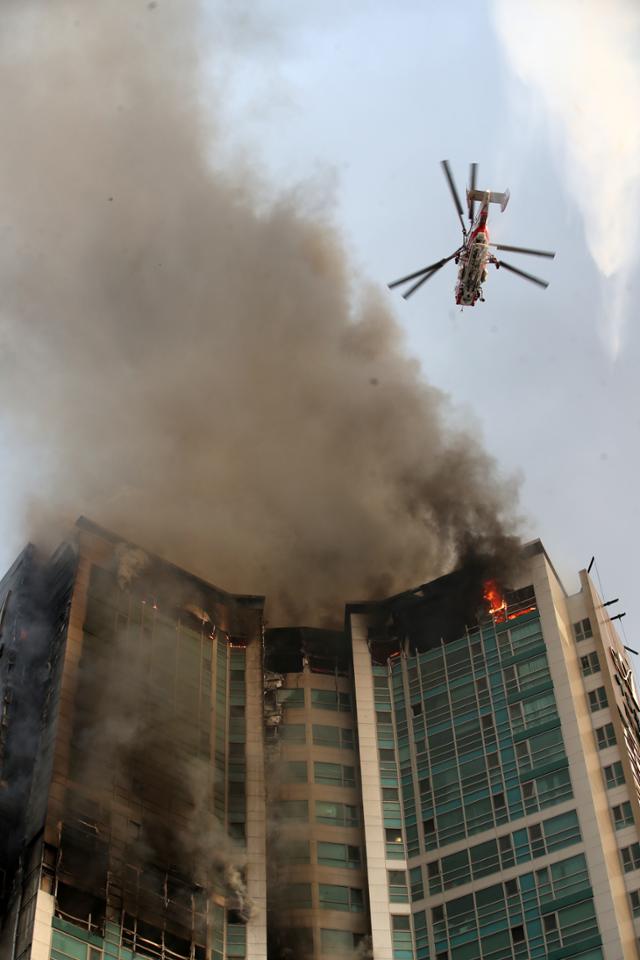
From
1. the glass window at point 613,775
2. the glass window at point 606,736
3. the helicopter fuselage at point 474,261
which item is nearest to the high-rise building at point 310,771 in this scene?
the glass window at point 613,775

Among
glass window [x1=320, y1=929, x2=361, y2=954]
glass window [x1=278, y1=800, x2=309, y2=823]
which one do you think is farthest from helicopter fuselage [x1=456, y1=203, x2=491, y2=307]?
glass window [x1=320, y1=929, x2=361, y2=954]

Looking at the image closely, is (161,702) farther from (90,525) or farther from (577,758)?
(577,758)

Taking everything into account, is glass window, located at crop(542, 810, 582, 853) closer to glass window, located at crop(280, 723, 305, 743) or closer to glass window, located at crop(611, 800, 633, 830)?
glass window, located at crop(611, 800, 633, 830)

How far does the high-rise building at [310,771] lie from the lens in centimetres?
9606

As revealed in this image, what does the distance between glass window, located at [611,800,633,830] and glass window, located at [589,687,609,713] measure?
352 inches

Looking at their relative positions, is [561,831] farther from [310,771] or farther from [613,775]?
[310,771]

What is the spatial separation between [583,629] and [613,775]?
14879mm

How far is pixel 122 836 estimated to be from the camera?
9669cm

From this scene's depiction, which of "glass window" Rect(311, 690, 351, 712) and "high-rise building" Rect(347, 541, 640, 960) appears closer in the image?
"high-rise building" Rect(347, 541, 640, 960)

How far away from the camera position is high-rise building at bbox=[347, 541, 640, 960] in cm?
9975

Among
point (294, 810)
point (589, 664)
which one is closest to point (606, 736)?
point (589, 664)

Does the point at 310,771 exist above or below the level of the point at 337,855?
above

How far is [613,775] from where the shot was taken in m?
105

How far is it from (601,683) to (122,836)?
38.7 meters
